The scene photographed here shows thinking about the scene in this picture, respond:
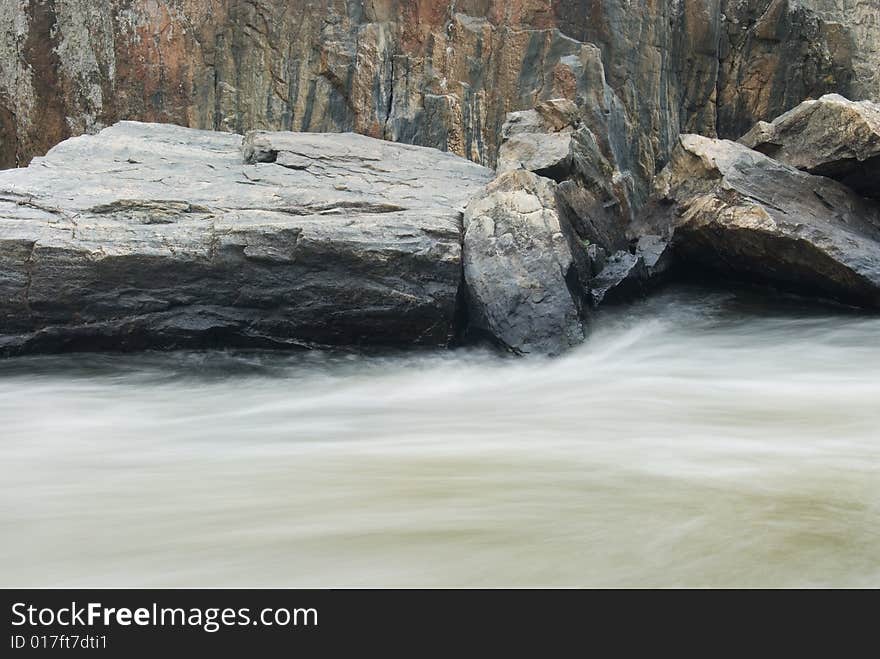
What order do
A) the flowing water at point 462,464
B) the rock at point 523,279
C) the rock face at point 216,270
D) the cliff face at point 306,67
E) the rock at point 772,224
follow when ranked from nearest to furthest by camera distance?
the flowing water at point 462,464 < the rock face at point 216,270 < the rock at point 523,279 < the rock at point 772,224 < the cliff face at point 306,67

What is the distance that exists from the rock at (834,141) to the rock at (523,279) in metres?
1.92

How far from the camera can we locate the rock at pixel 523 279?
5133mm

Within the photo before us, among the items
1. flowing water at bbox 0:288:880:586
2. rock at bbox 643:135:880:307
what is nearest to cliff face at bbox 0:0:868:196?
rock at bbox 643:135:880:307

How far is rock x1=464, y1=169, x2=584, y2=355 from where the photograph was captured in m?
5.13

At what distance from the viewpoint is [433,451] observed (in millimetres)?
3309

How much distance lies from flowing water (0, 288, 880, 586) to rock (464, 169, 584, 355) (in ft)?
0.60

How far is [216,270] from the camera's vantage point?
497 cm

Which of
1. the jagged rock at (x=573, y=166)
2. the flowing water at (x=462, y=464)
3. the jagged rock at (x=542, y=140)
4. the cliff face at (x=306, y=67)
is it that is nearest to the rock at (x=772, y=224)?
the flowing water at (x=462, y=464)

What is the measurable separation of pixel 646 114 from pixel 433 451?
826 centimetres

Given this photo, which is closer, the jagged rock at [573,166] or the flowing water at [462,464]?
the flowing water at [462,464]

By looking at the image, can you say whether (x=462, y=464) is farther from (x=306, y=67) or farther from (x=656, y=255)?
(x=306, y=67)

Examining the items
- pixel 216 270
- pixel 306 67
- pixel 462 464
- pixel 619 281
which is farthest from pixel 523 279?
pixel 306 67

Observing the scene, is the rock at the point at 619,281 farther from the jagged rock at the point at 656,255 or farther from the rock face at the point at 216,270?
the rock face at the point at 216,270

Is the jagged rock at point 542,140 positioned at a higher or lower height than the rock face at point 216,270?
higher
